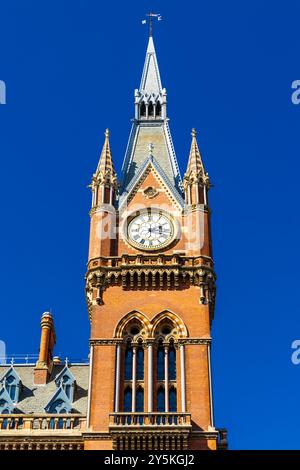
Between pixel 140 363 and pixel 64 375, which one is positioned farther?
pixel 64 375

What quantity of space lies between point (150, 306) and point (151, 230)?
5660mm

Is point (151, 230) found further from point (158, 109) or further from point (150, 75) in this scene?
point (150, 75)

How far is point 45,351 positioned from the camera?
5194 centimetres

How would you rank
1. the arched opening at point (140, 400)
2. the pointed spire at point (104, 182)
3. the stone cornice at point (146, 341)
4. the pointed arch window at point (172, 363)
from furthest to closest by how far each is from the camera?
the pointed spire at point (104, 182)
the stone cornice at point (146, 341)
the pointed arch window at point (172, 363)
the arched opening at point (140, 400)

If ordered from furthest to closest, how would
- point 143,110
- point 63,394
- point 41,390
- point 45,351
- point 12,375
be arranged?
point 143,110
point 45,351
point 41,390
point 12,375
point 63,394

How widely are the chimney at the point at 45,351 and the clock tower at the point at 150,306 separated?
4116mm

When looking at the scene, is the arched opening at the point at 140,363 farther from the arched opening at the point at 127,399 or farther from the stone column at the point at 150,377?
the arched opening at the point at 127,399

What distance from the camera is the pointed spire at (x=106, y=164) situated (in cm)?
5391

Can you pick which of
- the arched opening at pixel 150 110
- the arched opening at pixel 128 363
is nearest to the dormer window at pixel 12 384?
the arched opening at pixel 128 363

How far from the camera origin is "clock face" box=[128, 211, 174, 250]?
5040 cm

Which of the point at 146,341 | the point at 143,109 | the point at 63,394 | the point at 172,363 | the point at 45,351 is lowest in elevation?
the point at 63,394

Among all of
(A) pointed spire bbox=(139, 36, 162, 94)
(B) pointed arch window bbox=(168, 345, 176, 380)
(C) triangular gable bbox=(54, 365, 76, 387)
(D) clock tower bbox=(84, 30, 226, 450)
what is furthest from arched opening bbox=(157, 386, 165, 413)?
Result: (A) pointed spire bbox=(139, 36, 162, 94)

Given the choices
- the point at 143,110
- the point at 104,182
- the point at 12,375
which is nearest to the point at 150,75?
the point at 143,110

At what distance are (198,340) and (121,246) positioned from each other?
7951 millimetres
